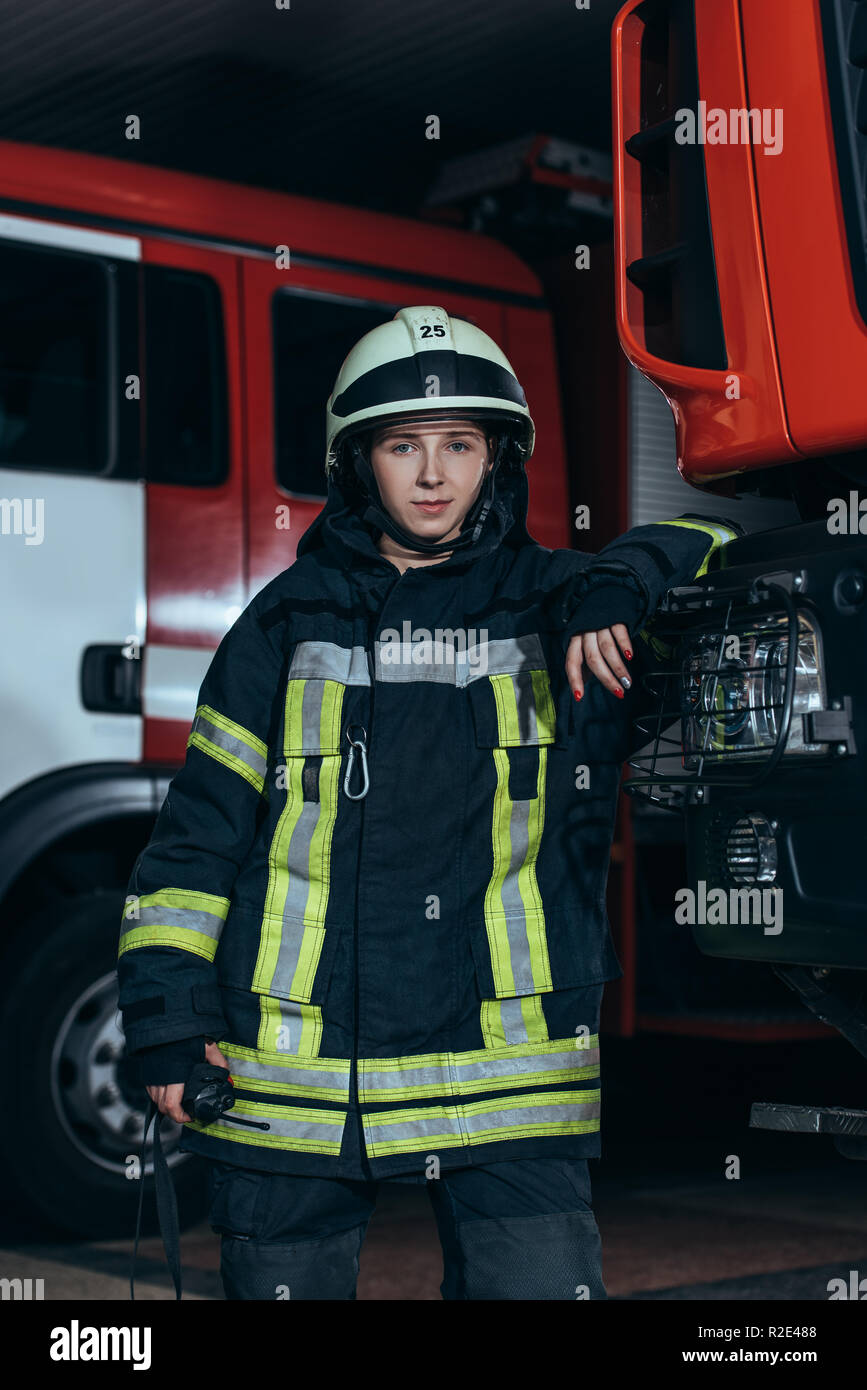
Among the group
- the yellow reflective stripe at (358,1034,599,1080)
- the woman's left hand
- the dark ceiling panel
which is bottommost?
the yellow reflective stripe at (358,1034,599,1080)

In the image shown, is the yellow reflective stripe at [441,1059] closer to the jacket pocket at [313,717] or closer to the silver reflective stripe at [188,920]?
the silver reflective stripe at [188,920]

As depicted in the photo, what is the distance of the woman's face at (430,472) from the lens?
286 centimetres

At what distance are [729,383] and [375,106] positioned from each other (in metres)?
4.10

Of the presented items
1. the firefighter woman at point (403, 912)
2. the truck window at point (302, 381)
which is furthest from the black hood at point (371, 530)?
the truck window at point (302, 381)

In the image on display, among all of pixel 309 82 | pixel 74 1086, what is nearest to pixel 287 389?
pixel 309 82

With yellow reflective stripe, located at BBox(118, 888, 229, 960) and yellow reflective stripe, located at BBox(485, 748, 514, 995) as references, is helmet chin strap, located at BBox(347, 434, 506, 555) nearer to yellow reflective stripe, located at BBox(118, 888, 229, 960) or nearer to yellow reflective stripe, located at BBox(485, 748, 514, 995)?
yellow reflective stripe, located at BBox(485, 748, 514, 995)

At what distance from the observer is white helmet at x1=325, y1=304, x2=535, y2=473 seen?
291 cm

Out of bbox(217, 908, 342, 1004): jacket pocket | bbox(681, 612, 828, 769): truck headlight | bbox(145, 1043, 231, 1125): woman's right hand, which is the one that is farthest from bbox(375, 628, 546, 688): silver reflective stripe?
bbox(145, 1043, 231, 1125): woman's right hand

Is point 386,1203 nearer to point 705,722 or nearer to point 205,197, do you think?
point 205,197

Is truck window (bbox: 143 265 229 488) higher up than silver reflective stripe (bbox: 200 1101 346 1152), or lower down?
higher up

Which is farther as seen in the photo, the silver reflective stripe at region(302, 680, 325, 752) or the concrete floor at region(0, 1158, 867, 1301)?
the concrete floor at region(0, 1158, 867, 1301)

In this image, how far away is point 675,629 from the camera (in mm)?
2625

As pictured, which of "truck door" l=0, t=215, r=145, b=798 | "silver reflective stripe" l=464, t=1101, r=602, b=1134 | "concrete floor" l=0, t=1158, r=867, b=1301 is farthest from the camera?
"truck door" l=0, t=215, r=145, b=798
